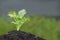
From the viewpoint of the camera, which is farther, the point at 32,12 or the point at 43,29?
the point at 32,12

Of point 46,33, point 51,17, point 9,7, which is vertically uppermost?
point 9,7

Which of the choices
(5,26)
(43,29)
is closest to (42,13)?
(43,29)

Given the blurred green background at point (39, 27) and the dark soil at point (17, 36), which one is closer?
the dark soil at point (17, 36)

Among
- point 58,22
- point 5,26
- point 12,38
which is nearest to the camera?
point 12,38

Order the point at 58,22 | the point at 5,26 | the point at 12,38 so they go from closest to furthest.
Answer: the point at 12,38, the point at 5,26, the point at 58,22

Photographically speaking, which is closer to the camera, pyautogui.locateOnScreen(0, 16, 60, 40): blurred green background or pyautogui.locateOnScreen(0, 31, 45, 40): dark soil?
pyautogui.locateOnScreen(0, 31, 45, 40): dark soil

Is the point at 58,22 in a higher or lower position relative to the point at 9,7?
lower

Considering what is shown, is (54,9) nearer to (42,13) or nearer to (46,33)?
(42,13)

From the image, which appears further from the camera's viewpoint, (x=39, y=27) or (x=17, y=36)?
(x=39, y=27)
